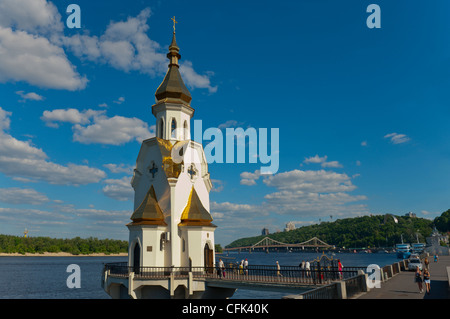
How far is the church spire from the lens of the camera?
28922mm

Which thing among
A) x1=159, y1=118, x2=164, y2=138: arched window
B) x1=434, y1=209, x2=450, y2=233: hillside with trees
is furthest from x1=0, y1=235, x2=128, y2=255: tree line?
x1=434, y1=209, x2=450, y2=233: hillside with trees

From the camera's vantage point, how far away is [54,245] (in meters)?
147

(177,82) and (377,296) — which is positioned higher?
(177,82)

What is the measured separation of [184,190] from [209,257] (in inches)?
223

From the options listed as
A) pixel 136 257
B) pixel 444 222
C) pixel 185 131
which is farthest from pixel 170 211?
pixel 444 222

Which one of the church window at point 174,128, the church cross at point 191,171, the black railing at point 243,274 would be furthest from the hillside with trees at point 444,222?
the church window at point 174,128

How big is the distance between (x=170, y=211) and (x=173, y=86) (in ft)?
37.8

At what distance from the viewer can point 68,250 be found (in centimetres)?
15025

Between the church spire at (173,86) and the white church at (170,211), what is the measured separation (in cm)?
9

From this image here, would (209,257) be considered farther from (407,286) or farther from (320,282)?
(407,286)

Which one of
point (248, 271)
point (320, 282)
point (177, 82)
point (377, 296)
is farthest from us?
point (177, 82)

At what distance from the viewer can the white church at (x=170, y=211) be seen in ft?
76.9
